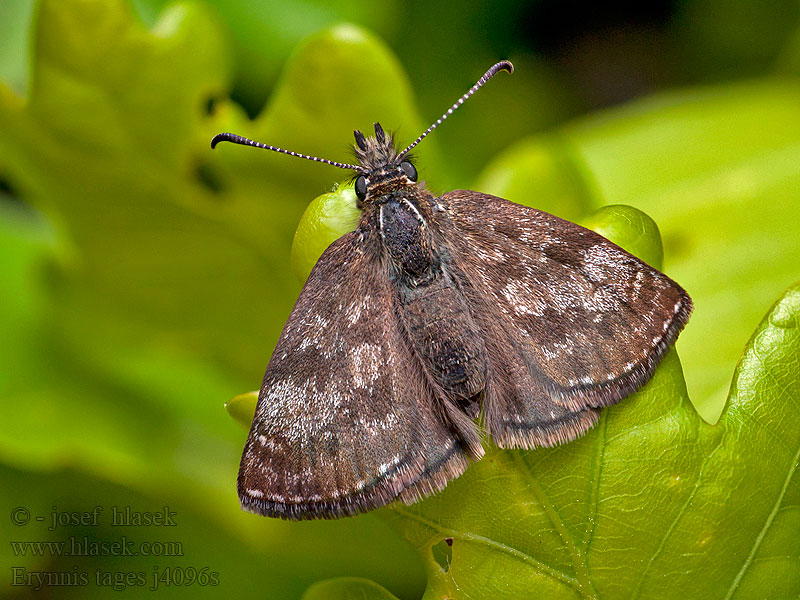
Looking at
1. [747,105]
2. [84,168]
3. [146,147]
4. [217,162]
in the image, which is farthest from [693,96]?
[84,168]

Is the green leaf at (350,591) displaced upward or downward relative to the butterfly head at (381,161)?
downward

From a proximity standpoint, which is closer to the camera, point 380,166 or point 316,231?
point 316,231

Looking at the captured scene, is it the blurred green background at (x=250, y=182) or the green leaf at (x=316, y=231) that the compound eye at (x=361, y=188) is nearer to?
the green leaf at (x=316, y=231)

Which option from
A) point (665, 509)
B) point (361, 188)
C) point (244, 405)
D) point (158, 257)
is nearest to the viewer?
point (665, 509)

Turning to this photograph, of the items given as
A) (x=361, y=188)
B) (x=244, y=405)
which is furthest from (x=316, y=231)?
(x=244, y=405)

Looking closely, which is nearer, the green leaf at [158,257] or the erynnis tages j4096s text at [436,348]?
the erynnis tages j4096s text at [436,348]

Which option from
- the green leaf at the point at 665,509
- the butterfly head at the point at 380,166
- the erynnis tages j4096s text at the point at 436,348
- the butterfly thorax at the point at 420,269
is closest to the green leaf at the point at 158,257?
the butterfly head at the point at 380,166

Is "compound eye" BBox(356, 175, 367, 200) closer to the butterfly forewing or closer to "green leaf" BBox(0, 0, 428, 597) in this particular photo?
the butterfly forewing

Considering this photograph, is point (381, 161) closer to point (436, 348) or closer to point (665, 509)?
point (436, 348)
